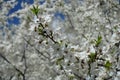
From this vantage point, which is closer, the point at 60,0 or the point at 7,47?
the point at 60,0

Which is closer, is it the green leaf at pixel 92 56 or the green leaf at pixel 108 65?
the green leaf at pixel 92 56

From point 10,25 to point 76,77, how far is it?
9500 millimetres

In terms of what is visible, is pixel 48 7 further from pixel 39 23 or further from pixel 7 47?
pixel 39 23

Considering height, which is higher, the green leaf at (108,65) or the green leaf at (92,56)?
the green leaf at (92,56)

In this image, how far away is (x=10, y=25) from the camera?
1380 centimetres

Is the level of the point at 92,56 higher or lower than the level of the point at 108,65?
higher

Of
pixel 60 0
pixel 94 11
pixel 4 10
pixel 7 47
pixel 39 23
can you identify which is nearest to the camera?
pixel 39 23

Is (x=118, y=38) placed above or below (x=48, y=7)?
above

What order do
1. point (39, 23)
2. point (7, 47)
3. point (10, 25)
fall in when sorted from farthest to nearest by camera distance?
point (10, 25)
point (7, 47)
point (39, 23)

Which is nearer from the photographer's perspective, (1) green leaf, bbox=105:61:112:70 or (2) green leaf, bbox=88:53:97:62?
(2) green leaf, bbox=88:53:97:62

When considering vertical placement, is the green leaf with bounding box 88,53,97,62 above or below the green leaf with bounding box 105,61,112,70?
above

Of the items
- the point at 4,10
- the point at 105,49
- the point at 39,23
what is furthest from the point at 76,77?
the point at 4,10

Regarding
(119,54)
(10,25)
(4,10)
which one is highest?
(119,54)

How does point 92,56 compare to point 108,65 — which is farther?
point 108,65
